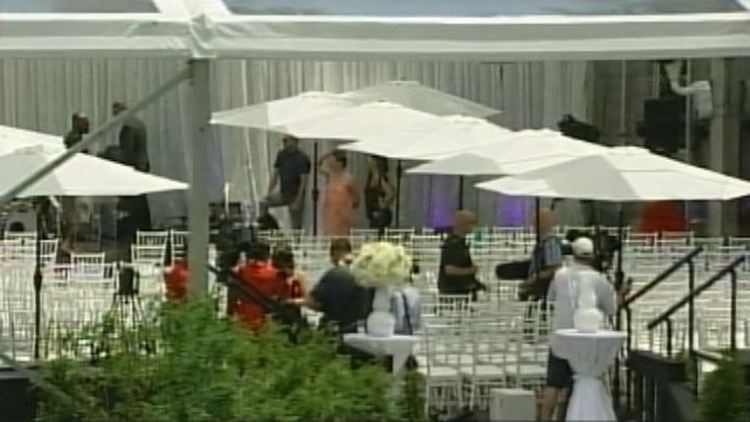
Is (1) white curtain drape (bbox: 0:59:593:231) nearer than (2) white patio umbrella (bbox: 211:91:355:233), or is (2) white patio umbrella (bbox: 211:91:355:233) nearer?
(2) white patio umbrella (bbox: 211:91:355:233)

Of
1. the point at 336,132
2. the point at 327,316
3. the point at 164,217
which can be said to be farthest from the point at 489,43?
the point at 164,217

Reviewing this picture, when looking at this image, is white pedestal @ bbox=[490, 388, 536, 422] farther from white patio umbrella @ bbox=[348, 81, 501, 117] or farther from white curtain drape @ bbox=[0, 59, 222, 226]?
white curtain drape @ bbox=[0, 59, 222, 226]

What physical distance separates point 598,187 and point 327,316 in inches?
105

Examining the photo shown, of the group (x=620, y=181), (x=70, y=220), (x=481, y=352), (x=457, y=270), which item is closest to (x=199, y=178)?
(x=481, y=352)

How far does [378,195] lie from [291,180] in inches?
41.6

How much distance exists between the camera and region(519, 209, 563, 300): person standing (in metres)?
15.6

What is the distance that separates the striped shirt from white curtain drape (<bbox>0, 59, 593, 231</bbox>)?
6093 millimetres

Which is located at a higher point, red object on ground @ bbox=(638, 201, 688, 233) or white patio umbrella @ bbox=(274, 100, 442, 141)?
white patio umbrella @ bbox=(274, 100, 442, 141)

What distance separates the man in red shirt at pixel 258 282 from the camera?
13.2 m

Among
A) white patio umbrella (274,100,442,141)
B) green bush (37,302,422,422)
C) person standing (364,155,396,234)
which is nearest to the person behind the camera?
green bush (37,302,422,422)

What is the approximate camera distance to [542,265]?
16.0m

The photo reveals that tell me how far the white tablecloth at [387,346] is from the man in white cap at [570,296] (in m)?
1.50

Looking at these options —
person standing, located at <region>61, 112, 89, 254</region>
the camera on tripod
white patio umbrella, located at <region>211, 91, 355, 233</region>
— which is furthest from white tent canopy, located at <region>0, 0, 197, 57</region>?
person standing, located at <region>61, 112, 89, 254</region>

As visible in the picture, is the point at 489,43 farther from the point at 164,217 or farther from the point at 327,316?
the point at 164,217
